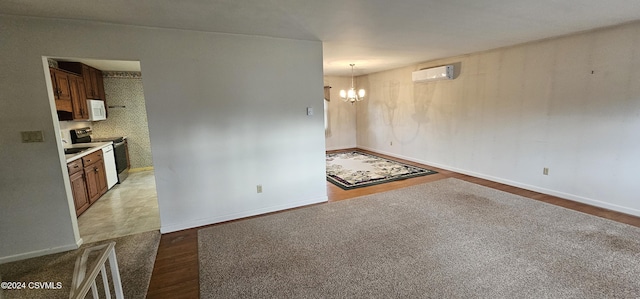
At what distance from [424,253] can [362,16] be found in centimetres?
243

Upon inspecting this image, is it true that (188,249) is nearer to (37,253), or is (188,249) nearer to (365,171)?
(37,253)

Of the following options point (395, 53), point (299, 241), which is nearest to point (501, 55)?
point (395, 53)

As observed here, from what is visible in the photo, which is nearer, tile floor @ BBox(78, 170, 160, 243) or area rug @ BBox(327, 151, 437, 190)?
tile floor @ BBox(78, 170, 160, 243)

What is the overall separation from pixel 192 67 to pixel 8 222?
2372 mm

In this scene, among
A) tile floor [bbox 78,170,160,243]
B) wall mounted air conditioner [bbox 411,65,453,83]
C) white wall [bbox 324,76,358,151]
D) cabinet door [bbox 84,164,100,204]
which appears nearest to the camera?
tile floor [bbox 78,170,160,243]

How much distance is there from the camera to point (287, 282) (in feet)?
7.29

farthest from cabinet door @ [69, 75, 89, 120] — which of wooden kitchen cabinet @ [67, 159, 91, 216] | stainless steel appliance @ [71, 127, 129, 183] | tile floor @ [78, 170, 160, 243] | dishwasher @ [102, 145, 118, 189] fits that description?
tile floor @ [78, 170, 160, 243]

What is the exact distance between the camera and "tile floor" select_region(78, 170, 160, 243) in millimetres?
3266

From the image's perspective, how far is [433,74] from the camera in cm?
559

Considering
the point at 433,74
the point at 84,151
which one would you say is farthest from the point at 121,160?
the point at 433,74

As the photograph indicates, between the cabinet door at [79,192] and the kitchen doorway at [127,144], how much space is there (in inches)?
4.0

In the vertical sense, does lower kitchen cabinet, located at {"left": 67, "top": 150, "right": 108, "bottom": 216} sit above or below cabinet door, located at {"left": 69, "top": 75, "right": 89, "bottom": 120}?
below

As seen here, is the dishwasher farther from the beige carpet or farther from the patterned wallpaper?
the beige carpet

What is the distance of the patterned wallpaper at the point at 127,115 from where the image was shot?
569 centimetres
